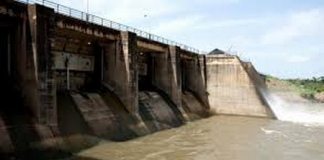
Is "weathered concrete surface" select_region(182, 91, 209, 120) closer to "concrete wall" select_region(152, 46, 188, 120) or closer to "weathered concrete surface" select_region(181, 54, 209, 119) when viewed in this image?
"weathered concrete surface" select_region(181, 54, 209, 119)

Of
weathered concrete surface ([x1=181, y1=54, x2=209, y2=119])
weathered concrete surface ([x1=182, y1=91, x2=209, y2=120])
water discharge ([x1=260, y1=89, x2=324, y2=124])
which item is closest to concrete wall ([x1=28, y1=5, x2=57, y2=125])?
weathered concrete surface ([x1=182, y1=91, x2=209, y2=120])

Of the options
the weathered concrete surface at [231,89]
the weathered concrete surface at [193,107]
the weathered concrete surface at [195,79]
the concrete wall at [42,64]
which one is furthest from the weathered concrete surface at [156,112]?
the concrete wall at [42,64]

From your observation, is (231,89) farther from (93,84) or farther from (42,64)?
(42,64)

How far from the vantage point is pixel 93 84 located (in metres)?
25.3

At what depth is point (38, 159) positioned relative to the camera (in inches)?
570

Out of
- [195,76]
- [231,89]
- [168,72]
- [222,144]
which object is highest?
[168,72]

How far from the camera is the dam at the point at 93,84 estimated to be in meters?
16.0

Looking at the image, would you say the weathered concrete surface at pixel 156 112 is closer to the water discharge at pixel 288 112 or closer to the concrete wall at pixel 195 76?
the concrete wall at pixel 195 76

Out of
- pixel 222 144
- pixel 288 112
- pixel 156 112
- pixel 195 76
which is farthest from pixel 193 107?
pixel 222 144

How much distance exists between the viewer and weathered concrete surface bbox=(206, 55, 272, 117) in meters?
35.7

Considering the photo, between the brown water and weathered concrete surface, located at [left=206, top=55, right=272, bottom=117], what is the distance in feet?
19.0

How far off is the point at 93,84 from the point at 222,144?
362 inches

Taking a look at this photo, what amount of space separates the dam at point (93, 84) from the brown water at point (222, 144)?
1206 millimetres

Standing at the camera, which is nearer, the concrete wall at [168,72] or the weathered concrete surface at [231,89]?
the concrete wall at [168,72]
